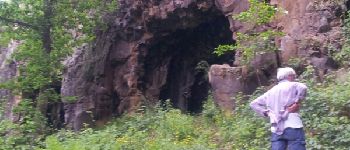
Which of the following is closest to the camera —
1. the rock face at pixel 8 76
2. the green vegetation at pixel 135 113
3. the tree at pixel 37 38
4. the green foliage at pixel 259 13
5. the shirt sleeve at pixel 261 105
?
the shirt sleeve at pixel 261 105

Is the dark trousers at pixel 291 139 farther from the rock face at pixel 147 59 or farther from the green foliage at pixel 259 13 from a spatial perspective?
the rock face at pixel 147 59

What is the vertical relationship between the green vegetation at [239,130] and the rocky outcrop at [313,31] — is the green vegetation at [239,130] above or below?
below

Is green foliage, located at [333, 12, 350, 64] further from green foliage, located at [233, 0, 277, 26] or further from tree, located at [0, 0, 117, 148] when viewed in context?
tree, located at [0, 0, 117, 148]

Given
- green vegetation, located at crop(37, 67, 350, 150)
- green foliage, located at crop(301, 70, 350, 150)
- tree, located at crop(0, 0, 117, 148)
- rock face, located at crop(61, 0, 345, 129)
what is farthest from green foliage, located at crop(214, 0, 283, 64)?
tree, located at crop(0, 0, 117, 148)

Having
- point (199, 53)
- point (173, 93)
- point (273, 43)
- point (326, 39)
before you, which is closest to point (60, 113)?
point (173, 93)

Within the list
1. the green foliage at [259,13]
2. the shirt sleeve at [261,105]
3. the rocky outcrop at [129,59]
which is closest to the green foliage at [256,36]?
the green foliage at [259,13]

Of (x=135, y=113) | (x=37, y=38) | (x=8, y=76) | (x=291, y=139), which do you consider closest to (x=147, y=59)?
(x=135, y=113)

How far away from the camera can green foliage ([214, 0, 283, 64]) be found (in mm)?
12797

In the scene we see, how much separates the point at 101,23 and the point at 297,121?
11.7 meters

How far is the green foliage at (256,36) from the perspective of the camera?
12.8 m

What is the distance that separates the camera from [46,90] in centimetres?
1609

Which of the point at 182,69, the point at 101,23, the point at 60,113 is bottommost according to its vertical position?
the point at 60,113

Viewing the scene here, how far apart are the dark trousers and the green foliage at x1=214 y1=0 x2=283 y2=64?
20.1ft

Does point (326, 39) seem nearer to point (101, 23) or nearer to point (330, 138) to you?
point (330, 138)
